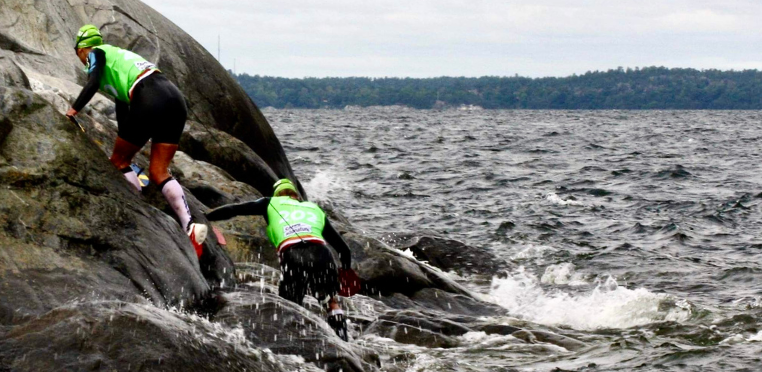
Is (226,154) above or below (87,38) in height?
below

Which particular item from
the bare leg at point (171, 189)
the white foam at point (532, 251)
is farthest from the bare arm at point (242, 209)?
A: the white foam at point (532, 251)

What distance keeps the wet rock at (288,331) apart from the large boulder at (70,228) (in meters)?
0.39

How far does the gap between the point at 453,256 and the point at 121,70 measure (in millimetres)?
8255

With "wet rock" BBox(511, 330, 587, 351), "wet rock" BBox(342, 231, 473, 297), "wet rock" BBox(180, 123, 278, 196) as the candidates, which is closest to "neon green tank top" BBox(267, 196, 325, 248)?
"wet rock" BBox(511, 330, 587, 351)

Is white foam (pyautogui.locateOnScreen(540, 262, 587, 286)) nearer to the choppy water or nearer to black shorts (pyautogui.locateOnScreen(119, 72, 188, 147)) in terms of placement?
the choppy water

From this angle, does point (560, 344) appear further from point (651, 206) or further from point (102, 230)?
point (651, 206)

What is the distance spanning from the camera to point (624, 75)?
624 feet

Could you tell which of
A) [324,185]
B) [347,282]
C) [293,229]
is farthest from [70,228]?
[324,185]

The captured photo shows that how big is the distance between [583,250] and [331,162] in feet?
56.1

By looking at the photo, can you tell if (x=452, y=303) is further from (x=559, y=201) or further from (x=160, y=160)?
(x=559, y=201)

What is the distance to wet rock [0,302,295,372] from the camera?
218 inches

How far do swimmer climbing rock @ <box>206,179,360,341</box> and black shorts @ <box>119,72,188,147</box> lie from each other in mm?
866

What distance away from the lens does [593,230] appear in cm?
1989

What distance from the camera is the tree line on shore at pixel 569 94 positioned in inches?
6619
